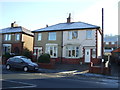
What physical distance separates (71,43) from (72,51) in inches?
58.4

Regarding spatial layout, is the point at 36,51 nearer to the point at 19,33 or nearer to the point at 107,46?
the point at 19,33

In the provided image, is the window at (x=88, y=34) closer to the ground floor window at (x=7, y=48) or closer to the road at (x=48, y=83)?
the road at (x=48, y=83)

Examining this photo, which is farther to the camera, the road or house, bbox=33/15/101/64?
house, bbox=33/15/101/64

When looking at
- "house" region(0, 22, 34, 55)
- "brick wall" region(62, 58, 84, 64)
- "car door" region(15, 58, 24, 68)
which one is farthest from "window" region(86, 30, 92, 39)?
"house" region(0, 22, 34, 55)

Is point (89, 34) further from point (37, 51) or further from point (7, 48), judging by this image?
point (7, 48)

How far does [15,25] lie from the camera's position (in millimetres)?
36719

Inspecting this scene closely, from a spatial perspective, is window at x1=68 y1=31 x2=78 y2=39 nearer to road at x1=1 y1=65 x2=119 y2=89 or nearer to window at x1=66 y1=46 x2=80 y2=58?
window at x1=66 y1=46 x2=80 y2=58

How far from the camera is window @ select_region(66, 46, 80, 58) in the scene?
24406 millimetres

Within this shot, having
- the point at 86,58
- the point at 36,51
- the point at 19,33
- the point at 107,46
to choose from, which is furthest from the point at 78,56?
the point at 107,46

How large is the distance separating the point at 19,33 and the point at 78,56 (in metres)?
15.0

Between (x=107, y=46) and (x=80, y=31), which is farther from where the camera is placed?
(x=107, y=46)

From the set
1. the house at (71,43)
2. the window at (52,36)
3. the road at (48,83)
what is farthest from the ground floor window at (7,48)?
the road at (48,83)

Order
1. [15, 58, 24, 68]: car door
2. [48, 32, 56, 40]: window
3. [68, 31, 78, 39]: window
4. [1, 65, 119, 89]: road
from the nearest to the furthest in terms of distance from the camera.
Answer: [1, 65, 119, 89]: road, [15, 58, 24, 68]: car door, [68, 31, 78, 39]: window, [48, 32, 56, 40]: window

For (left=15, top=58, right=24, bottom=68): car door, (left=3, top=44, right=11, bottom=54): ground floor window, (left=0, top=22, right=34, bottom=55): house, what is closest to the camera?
(left=15, top=58, right=24, bottom=68): car door
